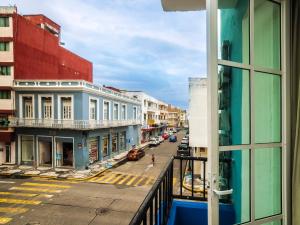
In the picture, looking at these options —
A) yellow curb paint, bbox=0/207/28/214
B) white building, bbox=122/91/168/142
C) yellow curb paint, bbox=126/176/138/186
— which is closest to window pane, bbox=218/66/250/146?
yellow curb paint, bbox=0/207/28/214

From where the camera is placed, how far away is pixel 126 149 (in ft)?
77.4

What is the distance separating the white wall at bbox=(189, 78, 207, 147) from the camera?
25.6 ft

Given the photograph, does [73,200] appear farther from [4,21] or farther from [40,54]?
[40,54]

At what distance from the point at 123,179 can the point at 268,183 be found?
1194 cm

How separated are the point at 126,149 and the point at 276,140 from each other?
22.5 metres

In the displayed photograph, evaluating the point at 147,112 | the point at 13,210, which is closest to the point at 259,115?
the point at 13,210

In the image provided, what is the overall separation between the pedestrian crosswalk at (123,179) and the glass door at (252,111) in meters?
10.7

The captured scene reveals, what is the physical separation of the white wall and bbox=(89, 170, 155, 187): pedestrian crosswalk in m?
4.98

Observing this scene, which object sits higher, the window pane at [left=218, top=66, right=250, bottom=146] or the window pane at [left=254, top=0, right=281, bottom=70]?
the window pane at [left=254, top=0, right=281, bottom=70]

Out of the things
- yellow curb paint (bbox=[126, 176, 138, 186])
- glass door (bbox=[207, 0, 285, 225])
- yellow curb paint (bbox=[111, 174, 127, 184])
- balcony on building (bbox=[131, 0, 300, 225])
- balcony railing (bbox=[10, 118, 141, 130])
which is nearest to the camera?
glass door (bbox=[207, 0, 285, 225])

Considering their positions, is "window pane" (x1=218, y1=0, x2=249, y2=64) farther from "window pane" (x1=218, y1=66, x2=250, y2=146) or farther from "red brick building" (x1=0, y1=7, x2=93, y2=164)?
"red brick building" (x1=0, y1=7, x2=93, y2=164)

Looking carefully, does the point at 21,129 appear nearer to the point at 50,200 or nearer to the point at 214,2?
the point at 50,200

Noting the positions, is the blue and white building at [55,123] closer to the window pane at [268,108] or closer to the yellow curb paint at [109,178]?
the yellow curb paint at [109,178]

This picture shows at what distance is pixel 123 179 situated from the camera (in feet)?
42.4
